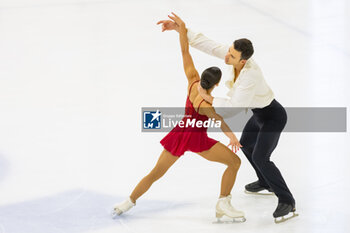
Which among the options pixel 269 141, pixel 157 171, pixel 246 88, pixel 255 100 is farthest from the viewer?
pixel 157 171

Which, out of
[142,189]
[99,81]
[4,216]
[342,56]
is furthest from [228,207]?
[342,56]

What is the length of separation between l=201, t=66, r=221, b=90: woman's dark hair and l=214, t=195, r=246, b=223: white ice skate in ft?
2.65

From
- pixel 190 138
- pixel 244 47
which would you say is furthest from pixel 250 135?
pixel 244 47

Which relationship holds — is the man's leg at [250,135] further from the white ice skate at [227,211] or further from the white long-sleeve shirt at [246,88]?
the white ice skate at [227,211]

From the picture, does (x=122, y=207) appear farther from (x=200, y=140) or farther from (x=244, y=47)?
(x=244, y=47)

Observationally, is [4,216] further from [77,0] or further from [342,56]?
[77,0]

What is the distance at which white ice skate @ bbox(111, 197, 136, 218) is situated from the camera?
4.62 m

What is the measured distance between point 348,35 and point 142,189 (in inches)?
198

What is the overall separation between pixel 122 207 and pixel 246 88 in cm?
A: 125

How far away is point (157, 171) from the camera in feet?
15.0

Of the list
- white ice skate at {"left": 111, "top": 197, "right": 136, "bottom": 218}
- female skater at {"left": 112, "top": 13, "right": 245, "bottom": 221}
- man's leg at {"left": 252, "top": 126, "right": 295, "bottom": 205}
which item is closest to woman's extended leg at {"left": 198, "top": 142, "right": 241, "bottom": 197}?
female skater at {"left": 112, "top": 13, "right": 245, "bottom": 221}

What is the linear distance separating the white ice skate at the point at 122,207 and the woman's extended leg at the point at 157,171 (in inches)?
1.3

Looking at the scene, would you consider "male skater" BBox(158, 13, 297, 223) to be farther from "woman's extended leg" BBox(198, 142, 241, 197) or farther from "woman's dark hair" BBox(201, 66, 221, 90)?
"woman's extended leg" BBox(198, 142, 241, 197)

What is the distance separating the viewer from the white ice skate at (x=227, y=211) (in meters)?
4.49
